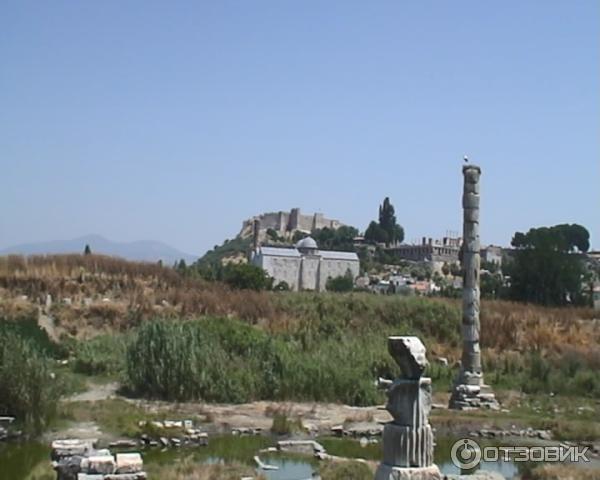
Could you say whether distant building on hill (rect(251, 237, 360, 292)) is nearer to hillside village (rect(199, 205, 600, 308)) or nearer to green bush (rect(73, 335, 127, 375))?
hillside village (rect(199, 205, 600, 308))

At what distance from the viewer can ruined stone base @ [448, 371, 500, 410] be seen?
1889cm

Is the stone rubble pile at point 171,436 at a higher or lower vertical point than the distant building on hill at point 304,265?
lower

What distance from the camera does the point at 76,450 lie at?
37.3 ft

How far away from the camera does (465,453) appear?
577 inches

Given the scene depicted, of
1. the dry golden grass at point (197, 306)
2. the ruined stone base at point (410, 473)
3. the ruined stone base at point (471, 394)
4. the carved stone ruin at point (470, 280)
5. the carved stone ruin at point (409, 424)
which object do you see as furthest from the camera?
the dry golden grass at point (197, 306)

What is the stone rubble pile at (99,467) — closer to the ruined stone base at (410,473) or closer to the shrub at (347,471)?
the shrub at (347,471)

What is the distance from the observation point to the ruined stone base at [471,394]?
62.0 ft

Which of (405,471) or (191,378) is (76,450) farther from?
(191,378)

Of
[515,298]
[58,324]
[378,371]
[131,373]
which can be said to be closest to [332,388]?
[378,371]

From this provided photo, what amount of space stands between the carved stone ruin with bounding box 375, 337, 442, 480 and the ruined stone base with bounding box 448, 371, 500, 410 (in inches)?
461

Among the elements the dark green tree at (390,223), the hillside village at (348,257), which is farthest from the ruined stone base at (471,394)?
the dark green tree at (390,223)

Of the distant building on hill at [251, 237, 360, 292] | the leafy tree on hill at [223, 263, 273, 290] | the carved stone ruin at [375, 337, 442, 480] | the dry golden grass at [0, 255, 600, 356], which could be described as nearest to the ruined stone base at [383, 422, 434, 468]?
the carved stone ruin at [375, 337, 442, 480]

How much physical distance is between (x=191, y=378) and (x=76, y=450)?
7.34 meters

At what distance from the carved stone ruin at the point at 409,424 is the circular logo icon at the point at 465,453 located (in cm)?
617
